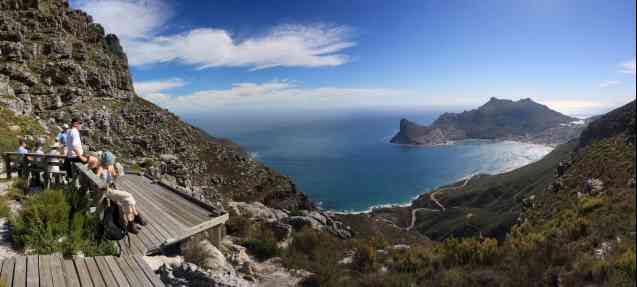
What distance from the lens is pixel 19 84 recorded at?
26188 millimetres

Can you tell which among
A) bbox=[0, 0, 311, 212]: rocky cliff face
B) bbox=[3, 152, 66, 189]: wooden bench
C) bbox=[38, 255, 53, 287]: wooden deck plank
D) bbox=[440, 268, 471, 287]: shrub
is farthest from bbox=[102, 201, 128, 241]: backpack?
bbox=[0, 0, 311, 212]: rocky cliff face

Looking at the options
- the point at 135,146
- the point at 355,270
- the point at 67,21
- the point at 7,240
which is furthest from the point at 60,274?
the point at 67,21

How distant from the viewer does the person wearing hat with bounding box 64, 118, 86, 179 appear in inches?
316

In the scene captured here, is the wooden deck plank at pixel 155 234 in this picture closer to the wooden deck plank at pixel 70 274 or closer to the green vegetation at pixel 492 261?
the wooden deck plank at pixel 70 274

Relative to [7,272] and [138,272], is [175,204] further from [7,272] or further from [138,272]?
[7,272]

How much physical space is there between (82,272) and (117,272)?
39 cm

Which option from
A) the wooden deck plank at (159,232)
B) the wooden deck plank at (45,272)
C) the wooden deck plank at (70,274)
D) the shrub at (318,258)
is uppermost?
the wooden deck plank at (45,272)

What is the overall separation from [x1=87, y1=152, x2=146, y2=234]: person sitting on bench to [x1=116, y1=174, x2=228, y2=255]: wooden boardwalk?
24cm

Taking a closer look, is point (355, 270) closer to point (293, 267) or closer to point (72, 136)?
point (293, 267)

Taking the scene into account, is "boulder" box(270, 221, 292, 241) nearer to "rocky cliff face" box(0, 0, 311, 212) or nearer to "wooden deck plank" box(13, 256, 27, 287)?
"wooden deck plank" box(13, 256, 27, 287)

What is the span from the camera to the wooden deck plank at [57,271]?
379cm

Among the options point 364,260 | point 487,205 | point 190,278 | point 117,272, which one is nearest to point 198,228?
point 190,278

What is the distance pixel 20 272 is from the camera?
152 inches

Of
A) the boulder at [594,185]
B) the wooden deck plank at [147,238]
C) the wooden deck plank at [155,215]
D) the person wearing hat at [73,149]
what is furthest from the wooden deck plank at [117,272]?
the boulder at [594,185]
